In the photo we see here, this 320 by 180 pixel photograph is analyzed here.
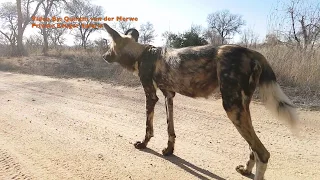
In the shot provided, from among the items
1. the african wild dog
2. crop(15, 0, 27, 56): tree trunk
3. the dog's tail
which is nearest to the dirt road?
the african wild dog

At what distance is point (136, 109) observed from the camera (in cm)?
682

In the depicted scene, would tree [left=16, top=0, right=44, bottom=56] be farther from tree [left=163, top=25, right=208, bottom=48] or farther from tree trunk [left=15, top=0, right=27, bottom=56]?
tree [left=163, top=25, right=208, bottom=48]

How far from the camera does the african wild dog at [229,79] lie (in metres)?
3.20

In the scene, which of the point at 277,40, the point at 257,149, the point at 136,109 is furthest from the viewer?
the point at 277,40

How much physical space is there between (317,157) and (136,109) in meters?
4.03

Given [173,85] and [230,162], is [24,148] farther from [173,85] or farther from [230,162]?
[230,162]

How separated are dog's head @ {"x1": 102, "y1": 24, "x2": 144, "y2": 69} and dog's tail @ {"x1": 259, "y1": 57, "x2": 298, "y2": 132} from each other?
2129mm

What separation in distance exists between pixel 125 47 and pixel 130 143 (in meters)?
1.66

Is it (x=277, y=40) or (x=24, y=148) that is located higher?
(x=277, y=40)

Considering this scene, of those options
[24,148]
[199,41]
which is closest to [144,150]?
[24,148]

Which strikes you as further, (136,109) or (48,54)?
(48,54)

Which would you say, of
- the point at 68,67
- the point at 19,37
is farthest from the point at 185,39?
the point at 19,37

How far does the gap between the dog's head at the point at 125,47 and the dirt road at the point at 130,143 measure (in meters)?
1.38

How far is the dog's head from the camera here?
186 inches
